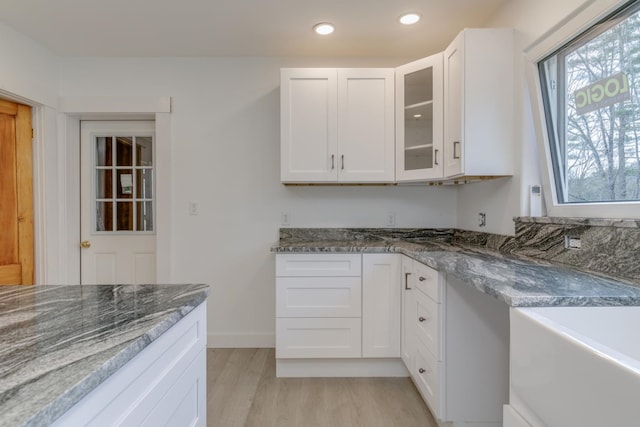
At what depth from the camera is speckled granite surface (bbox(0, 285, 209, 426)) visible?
1.67 feet

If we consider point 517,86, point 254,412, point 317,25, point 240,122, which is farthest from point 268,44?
point 254,412

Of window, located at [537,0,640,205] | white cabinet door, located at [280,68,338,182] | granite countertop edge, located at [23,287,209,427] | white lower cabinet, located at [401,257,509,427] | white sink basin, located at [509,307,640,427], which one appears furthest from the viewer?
white cabinet door, located at [280,68,338,182]

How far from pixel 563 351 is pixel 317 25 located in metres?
2.36

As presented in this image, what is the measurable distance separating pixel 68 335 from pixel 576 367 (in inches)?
44.0

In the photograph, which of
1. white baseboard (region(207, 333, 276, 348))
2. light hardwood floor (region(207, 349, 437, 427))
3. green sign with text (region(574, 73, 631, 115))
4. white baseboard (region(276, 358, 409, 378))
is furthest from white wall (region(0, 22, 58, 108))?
green sign with text (region(574, 73, 631, 115))

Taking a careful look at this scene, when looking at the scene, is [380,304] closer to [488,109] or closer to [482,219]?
[482,219]

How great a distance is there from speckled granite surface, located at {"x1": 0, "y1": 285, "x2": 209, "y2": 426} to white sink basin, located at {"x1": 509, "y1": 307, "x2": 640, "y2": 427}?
944 millimetres

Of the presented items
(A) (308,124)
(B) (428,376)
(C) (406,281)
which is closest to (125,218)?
(A) (308,124)

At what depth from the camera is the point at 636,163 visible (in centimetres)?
137

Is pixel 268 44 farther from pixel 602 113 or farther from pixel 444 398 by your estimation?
pixel 444 398

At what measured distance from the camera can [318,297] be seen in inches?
91.2

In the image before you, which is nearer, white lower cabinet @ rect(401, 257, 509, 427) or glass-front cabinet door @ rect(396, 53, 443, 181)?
white lower cabinet @ rect(401, 257, 509, 427)

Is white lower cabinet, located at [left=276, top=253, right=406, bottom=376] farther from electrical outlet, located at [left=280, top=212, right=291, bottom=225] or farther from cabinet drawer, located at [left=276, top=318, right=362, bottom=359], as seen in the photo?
electrical outlet, located at [left=280, top=212, right=291, bottom=225]

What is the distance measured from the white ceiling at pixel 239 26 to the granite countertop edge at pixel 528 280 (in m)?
1.59
